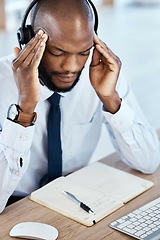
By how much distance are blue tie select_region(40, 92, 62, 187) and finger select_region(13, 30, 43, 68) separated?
0.29 meters

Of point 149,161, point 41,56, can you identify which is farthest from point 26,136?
point 149,161

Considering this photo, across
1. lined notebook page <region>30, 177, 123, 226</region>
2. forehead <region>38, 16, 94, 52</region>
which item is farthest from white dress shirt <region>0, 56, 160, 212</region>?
forehead <region>38, 16, 94, 52</region>

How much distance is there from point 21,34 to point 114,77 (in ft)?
1.15

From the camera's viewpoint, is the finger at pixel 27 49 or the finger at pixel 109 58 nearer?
the finger at pixel 27 49

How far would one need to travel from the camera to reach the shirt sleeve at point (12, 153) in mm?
1580

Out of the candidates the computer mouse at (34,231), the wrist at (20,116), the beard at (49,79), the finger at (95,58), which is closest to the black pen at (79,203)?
the computer mouse at (34,231)

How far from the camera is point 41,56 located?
1566 mm

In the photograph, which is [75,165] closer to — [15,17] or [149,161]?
[149,161]

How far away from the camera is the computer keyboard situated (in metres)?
Result: 1.37

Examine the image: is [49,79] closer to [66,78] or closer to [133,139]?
[66,78]

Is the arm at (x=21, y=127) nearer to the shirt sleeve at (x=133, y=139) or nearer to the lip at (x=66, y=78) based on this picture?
the lip at (x=66, y=78)

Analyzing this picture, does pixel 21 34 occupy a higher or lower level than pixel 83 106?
higher

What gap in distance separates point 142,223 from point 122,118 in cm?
47

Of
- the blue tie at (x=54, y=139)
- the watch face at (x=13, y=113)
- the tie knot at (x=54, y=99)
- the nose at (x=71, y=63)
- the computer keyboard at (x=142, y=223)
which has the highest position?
the nose at (x=71, y=63)
